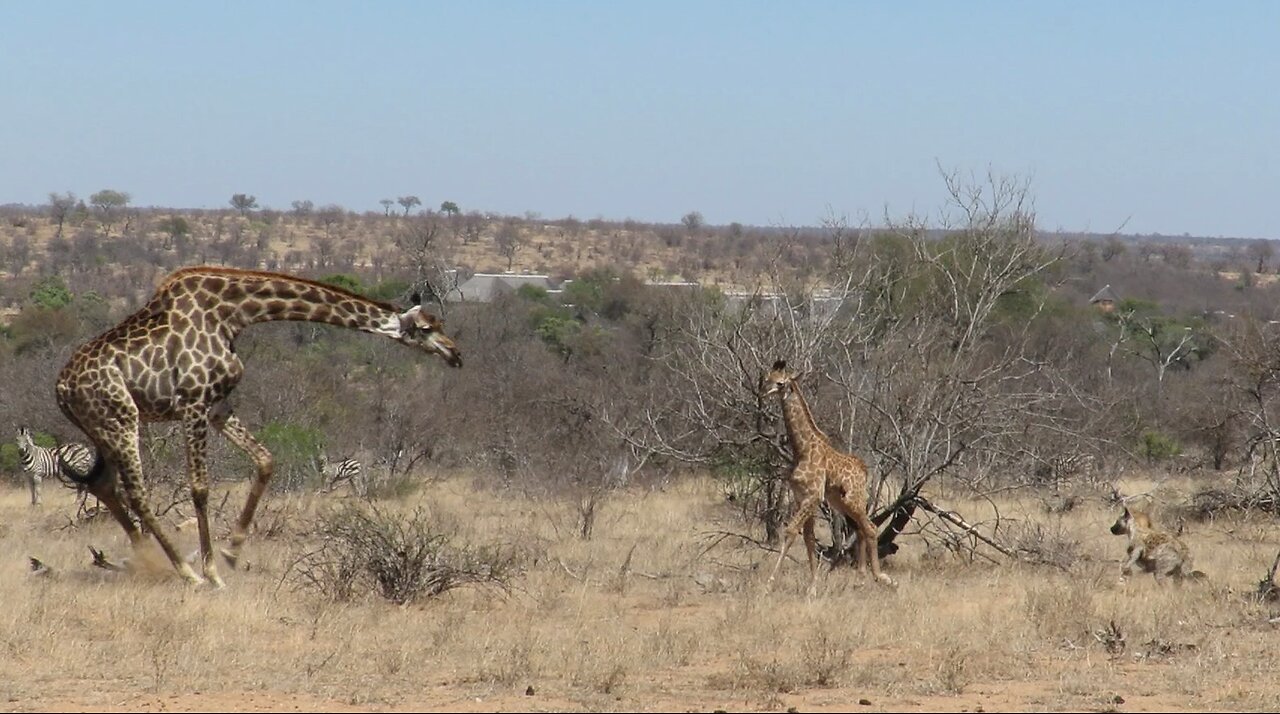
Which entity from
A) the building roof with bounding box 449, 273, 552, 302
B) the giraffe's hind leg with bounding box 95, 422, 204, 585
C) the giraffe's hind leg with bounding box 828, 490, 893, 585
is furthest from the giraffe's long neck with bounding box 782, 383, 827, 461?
the building roof with bounding box 449, 273, 552, 302

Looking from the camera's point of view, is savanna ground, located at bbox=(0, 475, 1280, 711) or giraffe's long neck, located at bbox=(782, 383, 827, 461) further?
giraffe's long neck, located at bbox=(782, 383, 827, 461)

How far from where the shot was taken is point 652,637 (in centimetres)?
1012

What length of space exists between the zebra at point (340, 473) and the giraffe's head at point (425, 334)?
7.48 meters

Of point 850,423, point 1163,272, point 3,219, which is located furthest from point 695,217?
point 850,423

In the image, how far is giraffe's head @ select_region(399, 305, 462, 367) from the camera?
12266 millimetres

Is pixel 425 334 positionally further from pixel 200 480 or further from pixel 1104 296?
pixel 1104 296

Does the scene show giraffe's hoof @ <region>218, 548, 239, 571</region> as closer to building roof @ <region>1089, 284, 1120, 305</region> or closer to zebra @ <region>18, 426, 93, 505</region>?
zebra @ <region>18, 426, 93, 505</region>

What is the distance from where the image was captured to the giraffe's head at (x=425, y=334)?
12266 mm

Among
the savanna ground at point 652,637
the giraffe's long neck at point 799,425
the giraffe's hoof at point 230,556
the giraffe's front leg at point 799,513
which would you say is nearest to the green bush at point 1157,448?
the savanna ground at point 652,637

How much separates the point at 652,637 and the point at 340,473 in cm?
1027

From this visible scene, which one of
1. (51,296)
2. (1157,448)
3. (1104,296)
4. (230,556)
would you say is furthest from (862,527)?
(1104,296)

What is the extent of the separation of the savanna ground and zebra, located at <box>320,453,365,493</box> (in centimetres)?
417

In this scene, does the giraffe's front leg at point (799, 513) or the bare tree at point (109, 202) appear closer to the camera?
the giraffe's front leg at point (799, 513)

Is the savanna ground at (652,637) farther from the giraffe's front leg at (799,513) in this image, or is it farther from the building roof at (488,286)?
the building roof at (488,286)
